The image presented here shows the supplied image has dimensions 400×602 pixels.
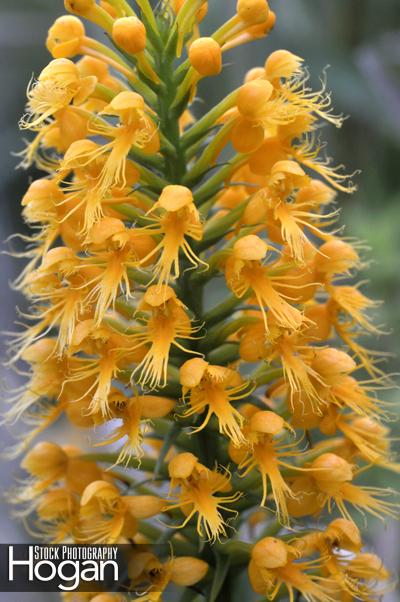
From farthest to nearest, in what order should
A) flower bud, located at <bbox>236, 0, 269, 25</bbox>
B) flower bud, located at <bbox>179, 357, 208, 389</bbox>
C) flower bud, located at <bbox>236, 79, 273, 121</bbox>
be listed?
flower bud, located at <bbox>236, 0, 269, 25</bbox> → flower bud, located at <bbox>236, 79, 273, 121</bbox> → flower bud, located at <bbox>179, 357, 208, 389</bbox>

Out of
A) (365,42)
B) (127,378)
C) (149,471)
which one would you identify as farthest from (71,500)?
(365,42)

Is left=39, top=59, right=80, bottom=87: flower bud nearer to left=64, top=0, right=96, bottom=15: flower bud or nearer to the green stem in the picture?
left=64, top=0, right=96, bottom=15: flower bud

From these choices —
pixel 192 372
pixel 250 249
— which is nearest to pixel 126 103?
pixel 250 249

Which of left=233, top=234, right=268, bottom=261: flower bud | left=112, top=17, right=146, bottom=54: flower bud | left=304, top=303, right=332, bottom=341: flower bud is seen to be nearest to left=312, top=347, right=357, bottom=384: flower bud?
left=304, top=303, right=332, bottom=341: flower bud

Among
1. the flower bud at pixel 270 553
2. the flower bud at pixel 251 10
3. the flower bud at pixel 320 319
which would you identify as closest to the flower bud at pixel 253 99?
the flower bud at pixel 251 10

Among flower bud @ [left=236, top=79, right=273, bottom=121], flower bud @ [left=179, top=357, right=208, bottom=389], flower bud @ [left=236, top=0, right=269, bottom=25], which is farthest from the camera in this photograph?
flower bud @ [left=236, top=0, right=269, bottom=25]

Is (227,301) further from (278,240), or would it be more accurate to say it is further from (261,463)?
(261,463)

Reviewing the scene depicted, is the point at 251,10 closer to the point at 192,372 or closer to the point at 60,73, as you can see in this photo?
the point at 60,73
